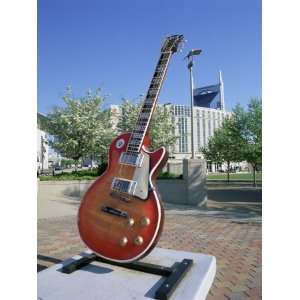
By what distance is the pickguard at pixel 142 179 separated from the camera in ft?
6.98

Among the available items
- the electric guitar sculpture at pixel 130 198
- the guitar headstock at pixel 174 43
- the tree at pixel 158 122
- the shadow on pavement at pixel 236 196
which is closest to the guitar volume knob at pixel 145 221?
the electric guitar sculpture at pixel 130 198

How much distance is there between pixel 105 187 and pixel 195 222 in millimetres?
3995

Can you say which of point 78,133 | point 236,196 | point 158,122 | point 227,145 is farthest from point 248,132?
point 78,133

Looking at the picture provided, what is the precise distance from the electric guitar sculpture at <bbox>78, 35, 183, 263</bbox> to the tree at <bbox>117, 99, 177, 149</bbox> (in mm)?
11295

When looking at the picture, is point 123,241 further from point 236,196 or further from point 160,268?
point 236,196

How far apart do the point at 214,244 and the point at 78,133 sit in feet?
35.2

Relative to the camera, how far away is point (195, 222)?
5.96 meters

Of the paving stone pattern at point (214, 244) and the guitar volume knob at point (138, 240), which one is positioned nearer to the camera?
the guitar volume knob at point (138, 240)

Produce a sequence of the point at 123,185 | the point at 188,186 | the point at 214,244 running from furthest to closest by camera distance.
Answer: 1. the point at 188,186
2. the point at 214,244
3. the point at 123,185

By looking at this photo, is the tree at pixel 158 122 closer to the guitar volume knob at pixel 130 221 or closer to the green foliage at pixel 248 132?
the green foliage at pixel 248 132

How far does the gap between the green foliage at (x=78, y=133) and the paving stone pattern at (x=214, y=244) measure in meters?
7.53

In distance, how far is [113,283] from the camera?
213 centimetres
